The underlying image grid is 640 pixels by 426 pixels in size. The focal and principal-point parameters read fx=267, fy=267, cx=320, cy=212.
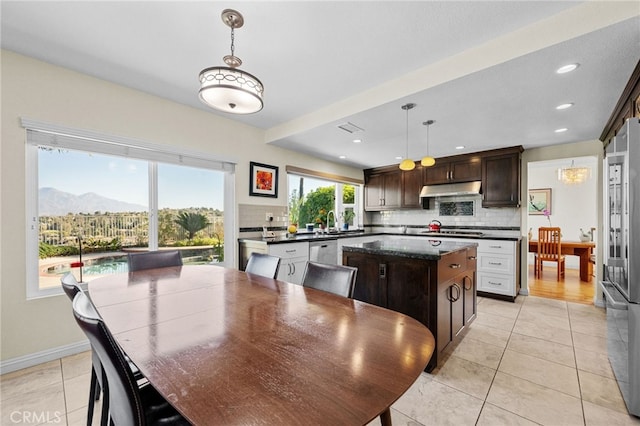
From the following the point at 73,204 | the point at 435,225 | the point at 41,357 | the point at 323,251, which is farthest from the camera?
the point at 435,225

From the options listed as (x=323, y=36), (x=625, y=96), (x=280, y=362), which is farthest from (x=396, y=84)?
(x=280, y=362)

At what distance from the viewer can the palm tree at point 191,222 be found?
316 cm

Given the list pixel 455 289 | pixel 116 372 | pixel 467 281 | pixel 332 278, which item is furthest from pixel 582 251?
pixel 116 372

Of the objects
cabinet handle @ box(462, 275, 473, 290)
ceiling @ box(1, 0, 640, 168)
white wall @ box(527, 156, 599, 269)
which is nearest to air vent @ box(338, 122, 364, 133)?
ceiling @ box(1, 0, 640, 168)

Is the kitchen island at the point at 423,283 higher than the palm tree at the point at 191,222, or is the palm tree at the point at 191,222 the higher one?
the palm tree at the point at 191,222

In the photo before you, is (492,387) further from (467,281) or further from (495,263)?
(495,263)

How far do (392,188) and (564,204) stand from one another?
3952mm

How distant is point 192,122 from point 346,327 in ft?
10.0

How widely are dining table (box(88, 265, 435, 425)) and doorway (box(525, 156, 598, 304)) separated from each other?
539 cm

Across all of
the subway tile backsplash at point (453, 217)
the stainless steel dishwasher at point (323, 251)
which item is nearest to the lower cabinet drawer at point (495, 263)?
the subway tile backsplash at point (453, 217)

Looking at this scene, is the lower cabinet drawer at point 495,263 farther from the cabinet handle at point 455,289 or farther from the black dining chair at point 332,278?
the black dining chair at point 332,278

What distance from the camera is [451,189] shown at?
15.5ft

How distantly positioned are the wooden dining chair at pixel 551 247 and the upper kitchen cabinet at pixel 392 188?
2.36 meters

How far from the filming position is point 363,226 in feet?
19.7
